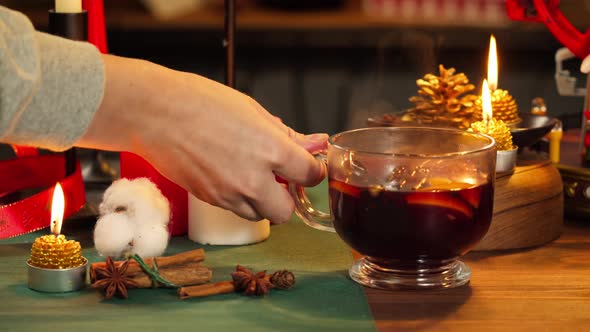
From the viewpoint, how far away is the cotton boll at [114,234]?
100 cm

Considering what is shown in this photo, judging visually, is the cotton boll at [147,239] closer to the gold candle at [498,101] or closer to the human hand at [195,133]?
the human hand at [195,133]

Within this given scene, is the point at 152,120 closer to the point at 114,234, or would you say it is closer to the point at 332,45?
the point at 114,234

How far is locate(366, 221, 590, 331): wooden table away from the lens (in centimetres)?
86

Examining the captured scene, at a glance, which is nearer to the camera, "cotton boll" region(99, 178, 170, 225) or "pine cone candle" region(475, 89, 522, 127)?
"cotton boll" region(99, 178, 170, 225)

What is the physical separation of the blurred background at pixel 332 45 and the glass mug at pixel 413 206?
1.73 meters

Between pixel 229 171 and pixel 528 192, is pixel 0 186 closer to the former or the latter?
pixel 229 171

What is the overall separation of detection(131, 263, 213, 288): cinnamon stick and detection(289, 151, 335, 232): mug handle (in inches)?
4.5

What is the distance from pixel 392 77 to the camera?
296cm

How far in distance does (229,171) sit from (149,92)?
106mm

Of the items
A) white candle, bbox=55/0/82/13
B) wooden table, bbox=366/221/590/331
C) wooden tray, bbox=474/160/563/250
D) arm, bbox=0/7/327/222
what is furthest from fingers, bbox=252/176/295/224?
white candle, bbox=55/0/82/13

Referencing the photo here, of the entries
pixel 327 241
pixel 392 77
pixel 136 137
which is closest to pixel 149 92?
pixel 136 137

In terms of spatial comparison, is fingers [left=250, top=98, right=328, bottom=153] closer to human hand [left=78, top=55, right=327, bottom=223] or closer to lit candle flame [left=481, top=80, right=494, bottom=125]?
human hand [left=78, top=55, right=327, bottom=223]

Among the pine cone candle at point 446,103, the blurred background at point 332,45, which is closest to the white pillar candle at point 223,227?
the pine cone candle at point 446,103

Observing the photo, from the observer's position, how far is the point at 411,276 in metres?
0.95
